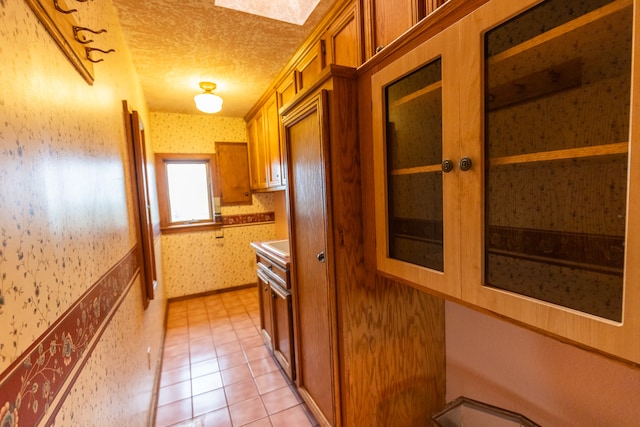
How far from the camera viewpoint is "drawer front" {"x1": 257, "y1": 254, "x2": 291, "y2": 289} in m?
1.90

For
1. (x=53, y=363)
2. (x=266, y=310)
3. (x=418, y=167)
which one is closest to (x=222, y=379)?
(x=266, y=310)

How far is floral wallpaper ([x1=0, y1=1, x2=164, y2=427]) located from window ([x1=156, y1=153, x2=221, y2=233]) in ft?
8.99

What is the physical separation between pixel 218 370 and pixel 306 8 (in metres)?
2.78

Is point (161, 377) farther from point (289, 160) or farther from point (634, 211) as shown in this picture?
point (634, 211)

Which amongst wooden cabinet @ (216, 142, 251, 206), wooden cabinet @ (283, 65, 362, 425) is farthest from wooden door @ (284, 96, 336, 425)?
wooden cabinet @ (216, 142, 251, 206)

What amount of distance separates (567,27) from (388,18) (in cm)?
89

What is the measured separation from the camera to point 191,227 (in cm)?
389

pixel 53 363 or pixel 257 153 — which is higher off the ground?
A: pixel 257 153

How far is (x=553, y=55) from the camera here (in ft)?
2.22

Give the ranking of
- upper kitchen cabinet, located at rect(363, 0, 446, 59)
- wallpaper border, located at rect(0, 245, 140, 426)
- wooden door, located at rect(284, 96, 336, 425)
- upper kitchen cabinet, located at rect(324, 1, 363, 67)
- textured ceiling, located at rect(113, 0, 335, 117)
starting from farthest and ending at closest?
1. textured ceiling, located at rect(113, 0, 335, 117)
2. upper kitchen cabinet, located at rect(324, 1, 363, 67)
3. wooden door, located at rect(284, 96, 336, 425)
4. upper kitchen cabinet, located at rect(363, 0, 446, 59)
5. wallpaper border, located at rect(0, 245, 140, 426)

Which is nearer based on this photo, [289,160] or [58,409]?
[58,409]

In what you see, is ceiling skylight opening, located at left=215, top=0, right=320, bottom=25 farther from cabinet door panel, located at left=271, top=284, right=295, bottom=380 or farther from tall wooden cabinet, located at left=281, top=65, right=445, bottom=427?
cabinet door panel, located at left=271, top=284, right=295, bottom=380

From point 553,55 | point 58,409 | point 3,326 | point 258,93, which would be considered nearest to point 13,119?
point 3,326

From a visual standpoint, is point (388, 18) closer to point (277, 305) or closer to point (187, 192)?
point (277, 305)
